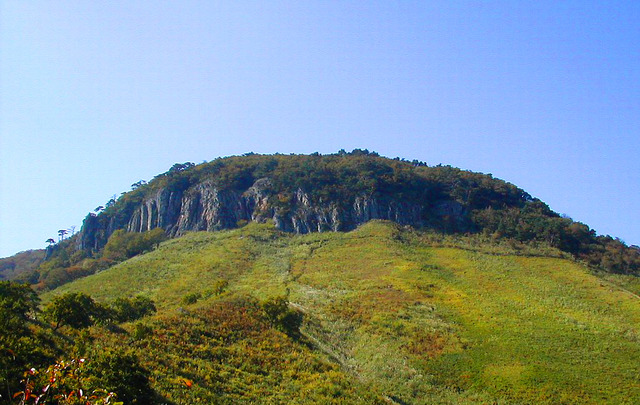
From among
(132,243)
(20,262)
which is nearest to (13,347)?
(132,243)

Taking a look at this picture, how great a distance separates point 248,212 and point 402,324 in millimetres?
66919

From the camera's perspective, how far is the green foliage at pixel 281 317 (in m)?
41.5

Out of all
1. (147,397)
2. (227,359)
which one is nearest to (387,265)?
(227,359)

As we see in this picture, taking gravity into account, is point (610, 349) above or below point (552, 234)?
below

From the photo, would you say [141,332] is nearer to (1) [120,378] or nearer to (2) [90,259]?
(1) [120,378]

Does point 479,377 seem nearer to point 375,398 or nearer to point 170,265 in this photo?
point 375,398

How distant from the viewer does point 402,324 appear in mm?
47750

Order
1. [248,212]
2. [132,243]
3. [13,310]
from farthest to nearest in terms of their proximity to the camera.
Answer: [248,212], [132,243], [13,310]

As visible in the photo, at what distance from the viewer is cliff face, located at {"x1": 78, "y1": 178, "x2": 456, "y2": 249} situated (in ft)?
330

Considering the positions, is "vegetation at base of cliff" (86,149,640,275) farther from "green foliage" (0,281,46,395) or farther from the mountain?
"green foliage" (0,281,46,395)

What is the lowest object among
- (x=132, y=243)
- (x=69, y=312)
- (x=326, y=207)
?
(x=69, y=312)

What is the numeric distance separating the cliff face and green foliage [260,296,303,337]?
179 ft

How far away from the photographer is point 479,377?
3709 cm

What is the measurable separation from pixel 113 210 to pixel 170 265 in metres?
54.3
